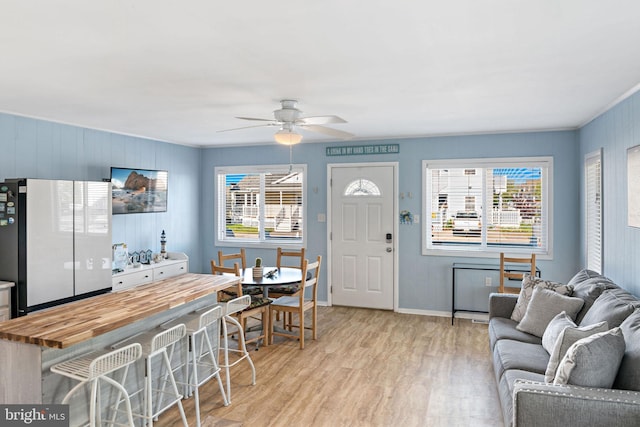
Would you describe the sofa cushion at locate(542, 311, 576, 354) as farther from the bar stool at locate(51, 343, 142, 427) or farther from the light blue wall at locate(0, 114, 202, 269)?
the light blue wall at locate(0, 114, 202, 269)

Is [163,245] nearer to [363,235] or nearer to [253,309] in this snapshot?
[253,309]

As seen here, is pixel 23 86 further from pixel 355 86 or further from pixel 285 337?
pixel 285 337

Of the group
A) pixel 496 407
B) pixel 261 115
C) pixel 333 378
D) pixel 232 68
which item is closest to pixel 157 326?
pixel 333 378

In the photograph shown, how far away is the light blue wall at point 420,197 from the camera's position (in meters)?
5.33

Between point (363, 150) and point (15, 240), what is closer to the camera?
point (15, 240)

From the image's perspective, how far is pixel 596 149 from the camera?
443cm

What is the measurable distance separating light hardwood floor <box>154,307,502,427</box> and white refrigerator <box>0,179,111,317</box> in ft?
5.97

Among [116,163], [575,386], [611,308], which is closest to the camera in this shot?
[575,386]

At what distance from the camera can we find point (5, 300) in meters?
3.85

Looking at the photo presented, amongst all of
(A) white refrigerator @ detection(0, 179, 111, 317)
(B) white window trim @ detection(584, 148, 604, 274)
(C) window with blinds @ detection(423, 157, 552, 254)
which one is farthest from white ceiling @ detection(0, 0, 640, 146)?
(C) window with blinds @ detection(423, 157, 552, 254)

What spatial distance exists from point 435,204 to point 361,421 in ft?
11.5

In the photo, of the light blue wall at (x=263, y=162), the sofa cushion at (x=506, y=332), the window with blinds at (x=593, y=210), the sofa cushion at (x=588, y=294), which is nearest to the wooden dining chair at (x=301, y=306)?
the light blue wall at (x=263, y=162)

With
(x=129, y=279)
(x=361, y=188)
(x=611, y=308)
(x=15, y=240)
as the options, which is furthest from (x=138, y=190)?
(x=611, y=308)

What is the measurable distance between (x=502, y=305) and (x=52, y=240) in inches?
169
